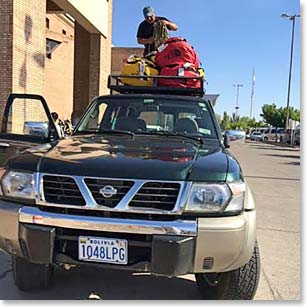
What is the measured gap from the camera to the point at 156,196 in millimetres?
3184

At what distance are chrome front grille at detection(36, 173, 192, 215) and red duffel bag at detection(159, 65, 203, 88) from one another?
2929mm

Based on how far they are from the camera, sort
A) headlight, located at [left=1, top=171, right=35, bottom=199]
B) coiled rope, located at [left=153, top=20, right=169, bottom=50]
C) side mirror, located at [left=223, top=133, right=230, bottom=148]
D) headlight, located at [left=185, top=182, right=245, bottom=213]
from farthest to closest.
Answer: coiled rope, located at [left=153, top=20, right=169, bottom=50] → side mirror, located at [left=223, top=133, right=230, bottom=148] → headlight, located at [left=1, top=171, right=35, bottom=199] → headlight, located at [left=185, top=182, right=245, bottom=213]

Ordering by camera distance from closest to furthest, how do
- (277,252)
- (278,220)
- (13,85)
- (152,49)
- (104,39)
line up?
1. (277,252)
2. (278,220)
3. (152,49)
4. (13,85)
5. (104,39)

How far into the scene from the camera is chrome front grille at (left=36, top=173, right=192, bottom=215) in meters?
3.16

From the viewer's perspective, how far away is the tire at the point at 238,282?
11.7ft

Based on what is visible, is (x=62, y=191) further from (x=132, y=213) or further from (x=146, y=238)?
(x=146, y=238)

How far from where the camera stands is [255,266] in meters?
3.63

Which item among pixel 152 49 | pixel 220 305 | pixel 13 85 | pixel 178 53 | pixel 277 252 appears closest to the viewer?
pixel 220 305

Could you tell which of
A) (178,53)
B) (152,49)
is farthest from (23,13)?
(178,53)

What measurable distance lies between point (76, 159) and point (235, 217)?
1.17m

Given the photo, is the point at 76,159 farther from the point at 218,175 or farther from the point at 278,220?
the point at 278,220

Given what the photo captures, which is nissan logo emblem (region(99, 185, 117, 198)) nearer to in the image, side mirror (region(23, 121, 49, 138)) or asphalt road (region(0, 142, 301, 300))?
asphalt road (region(0, 142, 301, 300))

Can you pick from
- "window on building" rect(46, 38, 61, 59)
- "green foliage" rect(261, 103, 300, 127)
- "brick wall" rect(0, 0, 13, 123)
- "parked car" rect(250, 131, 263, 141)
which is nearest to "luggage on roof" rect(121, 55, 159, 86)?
"brick wall" rect(0, 0, 13, 123)

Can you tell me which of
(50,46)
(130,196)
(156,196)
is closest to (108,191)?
(130,196)
